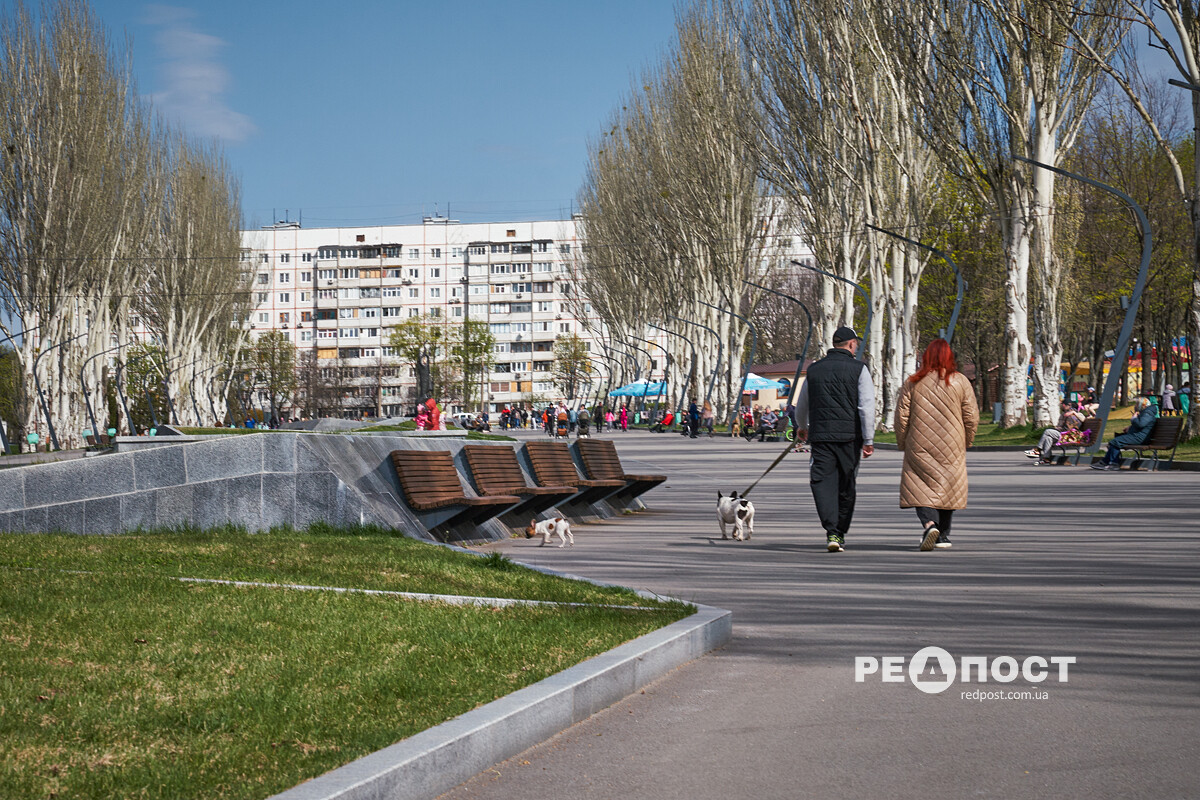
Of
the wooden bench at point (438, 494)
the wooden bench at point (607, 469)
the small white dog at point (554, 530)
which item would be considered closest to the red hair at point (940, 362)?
the small white dog at point (554, 530)

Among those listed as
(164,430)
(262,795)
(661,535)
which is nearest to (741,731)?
(262,795)

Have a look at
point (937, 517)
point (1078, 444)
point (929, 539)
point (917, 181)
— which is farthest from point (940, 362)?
point (917, 181)

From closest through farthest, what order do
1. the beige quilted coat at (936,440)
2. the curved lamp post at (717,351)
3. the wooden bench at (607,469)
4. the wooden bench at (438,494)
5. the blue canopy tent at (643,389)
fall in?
the beige quilted coat at (936,440) < the wooden bench at (438,494) < the wooden bench at (607,469) < the curved lamp post at (717,351) < the blue canopy tent at (643,389)

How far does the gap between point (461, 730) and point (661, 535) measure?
9279mm

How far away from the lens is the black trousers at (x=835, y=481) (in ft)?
39.0

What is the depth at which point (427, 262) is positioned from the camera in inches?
6161

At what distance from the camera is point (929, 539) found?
11758 mm

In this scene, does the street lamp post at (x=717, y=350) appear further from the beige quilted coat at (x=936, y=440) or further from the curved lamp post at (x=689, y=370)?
the beige quilted coat at (x=936, y=440)

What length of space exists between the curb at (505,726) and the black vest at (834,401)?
16.6ft

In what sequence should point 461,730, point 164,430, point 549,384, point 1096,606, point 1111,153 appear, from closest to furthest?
A: point 461,730 → point 1096,606 → point 164,430 → point 1111,153 → point 549,384

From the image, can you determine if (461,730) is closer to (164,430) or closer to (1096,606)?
(1096,606)

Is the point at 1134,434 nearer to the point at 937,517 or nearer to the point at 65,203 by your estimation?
the point at 937,517

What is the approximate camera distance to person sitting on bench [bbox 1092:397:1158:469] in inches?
997

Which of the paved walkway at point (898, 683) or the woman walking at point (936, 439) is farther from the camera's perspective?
the woman walking at point (936, 439)
